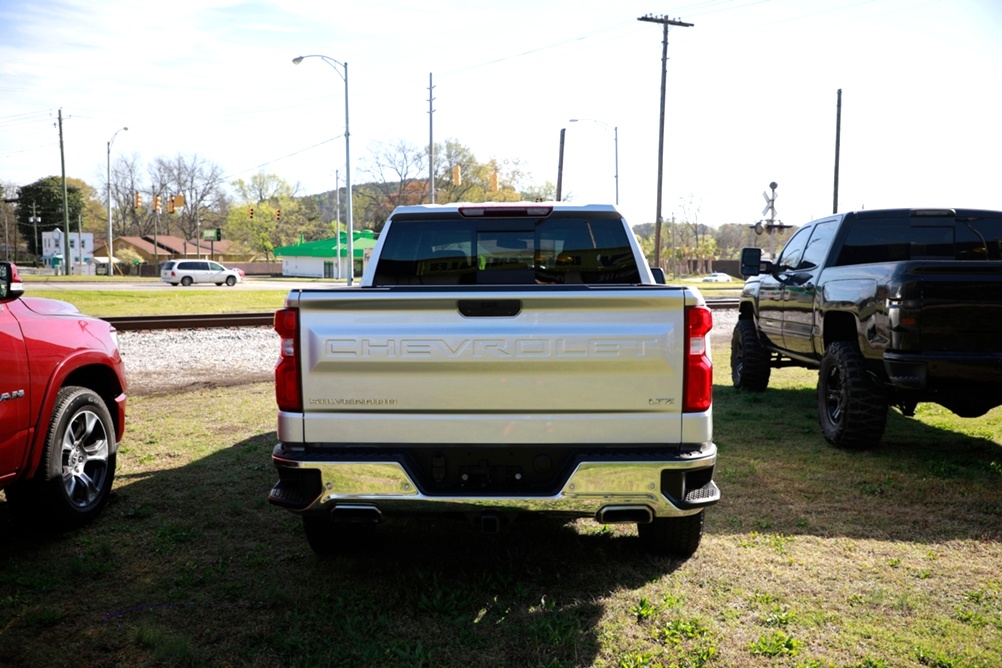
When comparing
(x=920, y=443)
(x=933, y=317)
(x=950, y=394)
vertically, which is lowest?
(x=920, y=443)

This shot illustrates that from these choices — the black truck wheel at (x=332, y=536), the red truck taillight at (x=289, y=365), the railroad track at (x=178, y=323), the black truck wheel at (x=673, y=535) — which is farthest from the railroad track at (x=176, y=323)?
the red truck taillight at (x=289, y=365)

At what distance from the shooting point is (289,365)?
3.83 meters

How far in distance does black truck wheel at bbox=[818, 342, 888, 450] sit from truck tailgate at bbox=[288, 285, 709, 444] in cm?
408

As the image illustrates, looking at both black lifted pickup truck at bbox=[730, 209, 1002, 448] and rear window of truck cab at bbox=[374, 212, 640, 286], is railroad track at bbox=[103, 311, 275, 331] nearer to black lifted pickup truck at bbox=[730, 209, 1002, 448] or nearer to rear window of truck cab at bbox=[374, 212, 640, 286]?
black lifted pickup truck at bbox=[730, 209, 1002, 448]

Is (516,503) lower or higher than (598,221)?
lower

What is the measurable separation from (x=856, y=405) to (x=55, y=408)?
6014mm

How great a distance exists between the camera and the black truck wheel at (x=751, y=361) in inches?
417

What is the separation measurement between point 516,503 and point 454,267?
7.16 ft

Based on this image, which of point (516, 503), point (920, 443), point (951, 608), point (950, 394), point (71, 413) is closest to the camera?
point (516, 503)

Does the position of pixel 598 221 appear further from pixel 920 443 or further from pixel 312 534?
pixel 920 443

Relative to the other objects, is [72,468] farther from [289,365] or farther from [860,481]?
[860,481]

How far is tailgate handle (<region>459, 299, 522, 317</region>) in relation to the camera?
149 inches

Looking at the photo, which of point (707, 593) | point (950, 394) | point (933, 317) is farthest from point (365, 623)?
point (950, 394)

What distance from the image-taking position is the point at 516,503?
3.75 m
